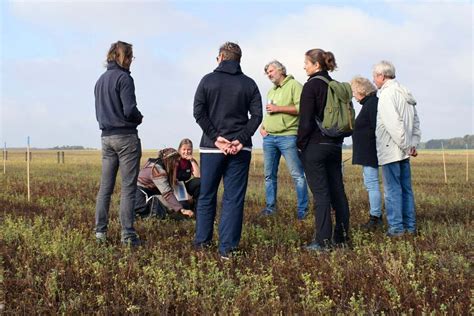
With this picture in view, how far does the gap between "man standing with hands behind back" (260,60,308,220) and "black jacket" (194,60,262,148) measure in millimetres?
2470

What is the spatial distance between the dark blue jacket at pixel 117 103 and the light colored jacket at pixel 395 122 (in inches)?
122

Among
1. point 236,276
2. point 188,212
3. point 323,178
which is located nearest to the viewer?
point 236,276

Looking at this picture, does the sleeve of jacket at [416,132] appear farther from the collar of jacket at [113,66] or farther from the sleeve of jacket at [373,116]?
the collar of jacket at [113,66]

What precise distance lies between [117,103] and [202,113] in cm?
109

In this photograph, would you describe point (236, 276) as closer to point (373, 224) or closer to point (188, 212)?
point (188, 212)

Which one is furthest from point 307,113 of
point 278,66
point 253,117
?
point 278,66

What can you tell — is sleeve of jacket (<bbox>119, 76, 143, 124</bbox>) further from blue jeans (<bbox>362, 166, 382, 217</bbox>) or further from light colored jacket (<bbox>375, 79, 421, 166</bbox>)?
blue jeans (<bbox>362, 166, 382, 217</bbox>)

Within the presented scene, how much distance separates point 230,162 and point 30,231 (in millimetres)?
2452

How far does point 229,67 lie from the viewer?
17.0 feet

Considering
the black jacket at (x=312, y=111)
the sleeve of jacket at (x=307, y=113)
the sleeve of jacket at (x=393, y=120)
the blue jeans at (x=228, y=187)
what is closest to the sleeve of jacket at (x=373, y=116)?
the sleeve of jacket at (x=393, y=120)

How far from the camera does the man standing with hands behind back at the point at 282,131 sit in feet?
25.0

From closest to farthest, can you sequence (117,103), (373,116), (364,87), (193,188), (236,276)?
1. (236,276)
2. (117,103)
3. (373,116)
4. (364,87)
5. (193,188)

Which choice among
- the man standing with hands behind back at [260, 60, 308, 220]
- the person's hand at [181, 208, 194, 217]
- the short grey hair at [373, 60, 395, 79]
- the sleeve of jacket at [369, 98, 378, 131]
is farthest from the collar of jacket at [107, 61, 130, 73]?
the sleeve of jacket at [369, 98, 378, 131]

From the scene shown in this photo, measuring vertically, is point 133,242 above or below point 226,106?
below
